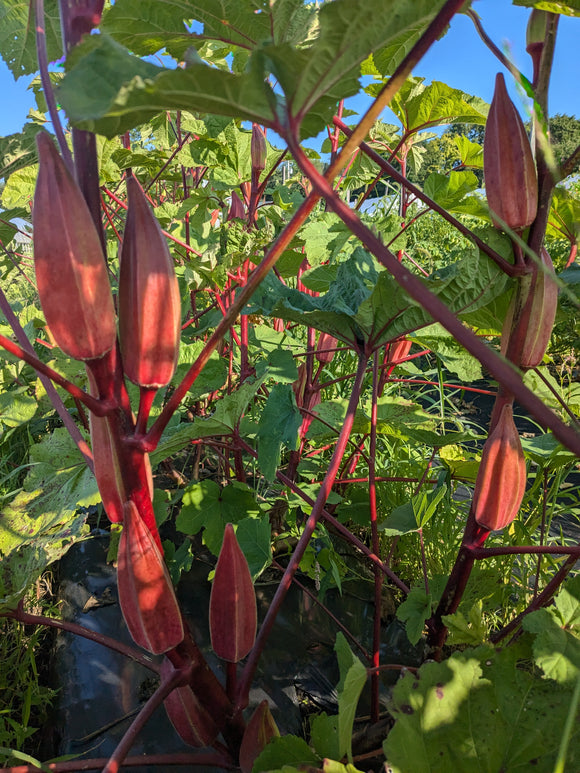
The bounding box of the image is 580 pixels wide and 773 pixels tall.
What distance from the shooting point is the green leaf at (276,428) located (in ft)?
2.64

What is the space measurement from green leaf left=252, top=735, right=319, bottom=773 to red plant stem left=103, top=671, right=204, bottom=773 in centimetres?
12

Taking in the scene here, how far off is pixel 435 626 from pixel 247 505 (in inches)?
19.2

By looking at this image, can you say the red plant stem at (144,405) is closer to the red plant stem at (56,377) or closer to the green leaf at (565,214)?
the red plant stem at (56,377)

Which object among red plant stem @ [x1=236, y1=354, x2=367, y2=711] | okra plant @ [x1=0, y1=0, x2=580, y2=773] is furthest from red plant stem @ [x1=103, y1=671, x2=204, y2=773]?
red plant stem @ [x1=236, y1=354, x2=367, y2=711]

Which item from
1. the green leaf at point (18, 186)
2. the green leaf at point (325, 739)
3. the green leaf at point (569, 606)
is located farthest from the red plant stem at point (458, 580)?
the green leaf at point (18, 186)

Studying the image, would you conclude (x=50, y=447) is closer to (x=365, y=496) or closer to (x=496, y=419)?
(x=496, y=419)

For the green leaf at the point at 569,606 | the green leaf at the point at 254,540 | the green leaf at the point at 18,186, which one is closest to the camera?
the green leaf at the point at 569,606

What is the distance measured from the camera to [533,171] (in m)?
0.54

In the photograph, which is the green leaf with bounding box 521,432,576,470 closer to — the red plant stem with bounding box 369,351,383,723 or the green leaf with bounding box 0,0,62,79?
the red plant stem with bounding box 369,351,383,723

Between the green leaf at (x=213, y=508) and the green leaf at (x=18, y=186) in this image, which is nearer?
the green leaf at (x=213, y=508)

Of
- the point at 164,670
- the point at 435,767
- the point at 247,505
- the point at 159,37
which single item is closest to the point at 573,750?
the point at 435,767

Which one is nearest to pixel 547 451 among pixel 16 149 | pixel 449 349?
pixel 449 349

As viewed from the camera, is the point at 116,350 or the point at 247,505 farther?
the point at 247,505

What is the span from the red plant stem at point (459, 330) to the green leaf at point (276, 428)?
1.72 ft
